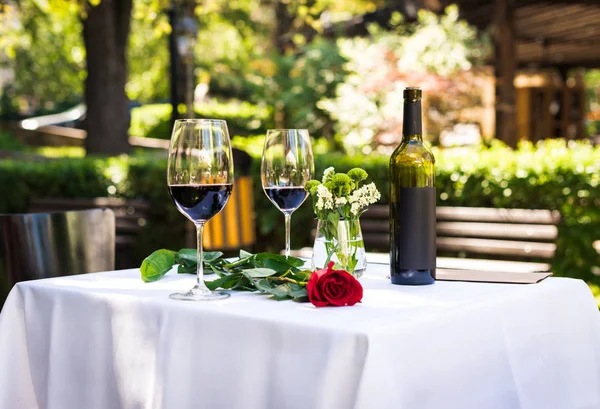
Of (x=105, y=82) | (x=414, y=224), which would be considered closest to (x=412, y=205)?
(x=414, y=224)

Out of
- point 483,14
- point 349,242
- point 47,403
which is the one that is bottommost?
point 47,403

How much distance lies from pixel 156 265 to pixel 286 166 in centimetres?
49

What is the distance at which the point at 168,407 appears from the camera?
2262 millimetres

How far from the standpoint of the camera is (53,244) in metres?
3.49

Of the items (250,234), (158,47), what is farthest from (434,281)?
(158,47)

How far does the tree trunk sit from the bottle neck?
1163cm

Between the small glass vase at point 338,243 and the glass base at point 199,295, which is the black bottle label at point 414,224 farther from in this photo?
the glass base at point 199,295

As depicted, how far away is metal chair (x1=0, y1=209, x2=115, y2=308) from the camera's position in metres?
3.38

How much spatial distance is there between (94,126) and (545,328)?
12060mm

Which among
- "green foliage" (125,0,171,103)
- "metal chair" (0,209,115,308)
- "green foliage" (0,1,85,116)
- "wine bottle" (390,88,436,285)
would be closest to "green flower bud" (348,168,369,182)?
"wine bottle" (390,88,436,285)

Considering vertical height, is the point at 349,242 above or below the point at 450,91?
below

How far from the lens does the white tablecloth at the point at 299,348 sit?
6.56ft

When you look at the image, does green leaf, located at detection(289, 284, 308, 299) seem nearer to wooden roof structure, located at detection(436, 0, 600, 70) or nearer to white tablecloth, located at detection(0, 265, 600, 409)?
white tablecloth, located at detection(0, 265, 600, 409)

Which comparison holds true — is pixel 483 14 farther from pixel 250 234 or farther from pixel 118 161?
pixel 250 234
